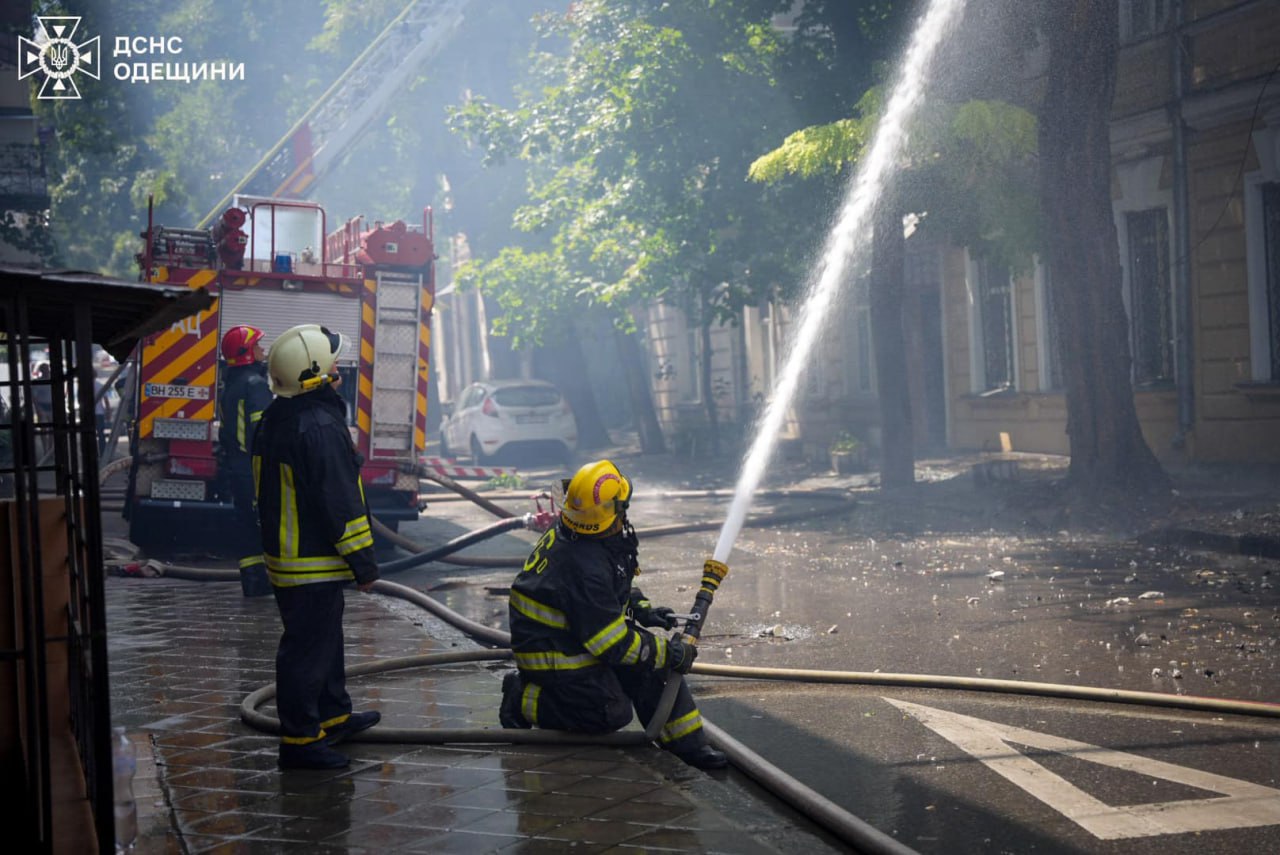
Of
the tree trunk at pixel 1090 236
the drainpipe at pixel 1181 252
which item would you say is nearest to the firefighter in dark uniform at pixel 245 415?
the tree trunk at pixel 1090 236

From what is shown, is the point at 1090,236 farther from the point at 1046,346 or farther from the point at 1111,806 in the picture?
the point at 1111,806

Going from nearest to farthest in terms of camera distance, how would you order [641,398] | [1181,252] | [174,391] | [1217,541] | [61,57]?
[1217,541]
[174,391]
[1181,252]
[641,398]
[61,57]

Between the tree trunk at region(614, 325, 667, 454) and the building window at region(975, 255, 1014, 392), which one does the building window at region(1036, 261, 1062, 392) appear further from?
the tree trunk at region(614, 325, 667, 454)

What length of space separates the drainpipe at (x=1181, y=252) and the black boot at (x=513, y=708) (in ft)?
39.5

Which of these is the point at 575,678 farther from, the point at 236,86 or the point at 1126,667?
the point at 236,86

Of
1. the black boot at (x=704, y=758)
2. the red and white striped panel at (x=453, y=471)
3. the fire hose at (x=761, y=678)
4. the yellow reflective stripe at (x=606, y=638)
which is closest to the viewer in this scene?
the fire hose at (x=761, y=678)

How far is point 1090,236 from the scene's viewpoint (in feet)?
40.8

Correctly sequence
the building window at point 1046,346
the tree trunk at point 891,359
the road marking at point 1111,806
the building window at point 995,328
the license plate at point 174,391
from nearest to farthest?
the road marking at point 1111,806, the license plate at point 174,391, the tree trunk at point 891,359, the building window at point 1046,346, the building window at point 995,328

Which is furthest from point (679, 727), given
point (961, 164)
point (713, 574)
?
point (961, 164)

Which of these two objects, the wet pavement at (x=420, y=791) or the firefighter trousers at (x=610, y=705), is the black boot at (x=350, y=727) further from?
the firefighter trousers at (x=610, y=705)

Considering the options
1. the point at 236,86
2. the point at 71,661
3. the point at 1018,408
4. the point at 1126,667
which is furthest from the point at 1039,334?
the point at 236,86

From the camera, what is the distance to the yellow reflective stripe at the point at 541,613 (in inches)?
197

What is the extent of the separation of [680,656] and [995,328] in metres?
15.7

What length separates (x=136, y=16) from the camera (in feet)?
104
